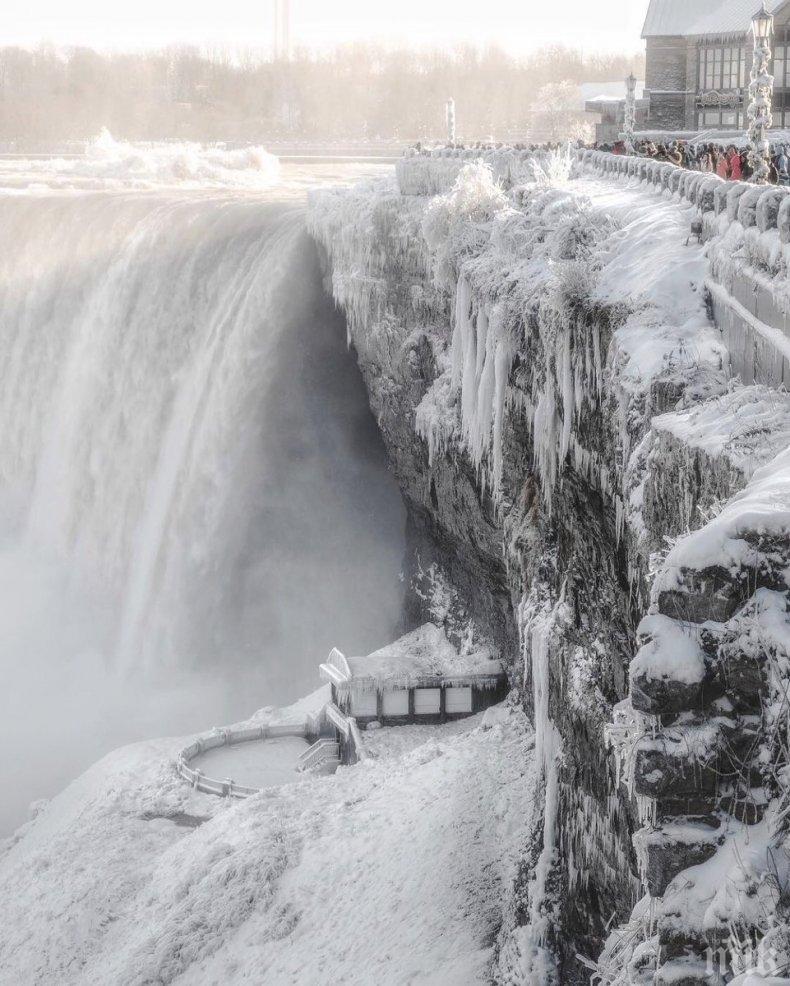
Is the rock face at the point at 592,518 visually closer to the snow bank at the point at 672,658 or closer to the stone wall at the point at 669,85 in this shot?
the snow bank at the point at 672,658

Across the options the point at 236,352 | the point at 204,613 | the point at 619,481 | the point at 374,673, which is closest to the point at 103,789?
the point at 374,673

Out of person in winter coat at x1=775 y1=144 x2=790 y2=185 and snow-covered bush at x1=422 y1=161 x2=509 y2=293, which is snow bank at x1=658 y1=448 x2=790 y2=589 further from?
snow-covered bush at x1=422 y1=161 x2=509 y2=293

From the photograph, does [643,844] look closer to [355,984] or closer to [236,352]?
[355,984]

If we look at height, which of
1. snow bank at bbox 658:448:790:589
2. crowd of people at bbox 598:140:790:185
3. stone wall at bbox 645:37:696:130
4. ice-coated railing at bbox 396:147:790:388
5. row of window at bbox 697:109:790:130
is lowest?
snow bank at bbox 658:448:790:589

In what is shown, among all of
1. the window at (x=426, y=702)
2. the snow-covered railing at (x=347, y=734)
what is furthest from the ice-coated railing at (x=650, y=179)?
the snow-covered railing at (x=347, y=734)

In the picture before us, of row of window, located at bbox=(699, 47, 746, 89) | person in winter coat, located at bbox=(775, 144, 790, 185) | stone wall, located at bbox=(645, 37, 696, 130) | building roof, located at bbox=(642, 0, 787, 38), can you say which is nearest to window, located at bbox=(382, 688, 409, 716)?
person in winter coat, located at bbox=(775, 144, 790, 185)
